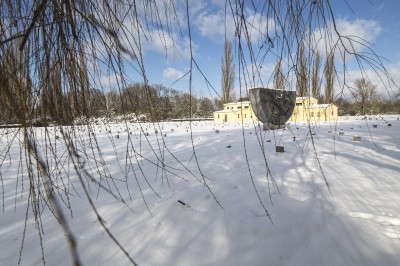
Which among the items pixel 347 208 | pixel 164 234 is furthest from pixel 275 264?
pixel 347 208

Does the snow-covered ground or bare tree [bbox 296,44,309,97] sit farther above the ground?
bare tree [bbox 296,44,309,97]

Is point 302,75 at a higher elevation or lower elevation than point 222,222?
higher

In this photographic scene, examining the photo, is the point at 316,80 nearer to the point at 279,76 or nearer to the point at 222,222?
the point at 279,76

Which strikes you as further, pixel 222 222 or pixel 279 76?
pixel 222 222

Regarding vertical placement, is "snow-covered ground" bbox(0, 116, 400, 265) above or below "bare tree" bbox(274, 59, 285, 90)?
below

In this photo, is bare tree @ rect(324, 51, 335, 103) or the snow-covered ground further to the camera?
the snow-covered ground

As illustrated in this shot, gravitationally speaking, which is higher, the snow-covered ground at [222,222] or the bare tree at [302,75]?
the bare tree at [302,75]

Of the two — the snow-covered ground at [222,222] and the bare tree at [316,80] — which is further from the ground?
the bare tree at [316,80]

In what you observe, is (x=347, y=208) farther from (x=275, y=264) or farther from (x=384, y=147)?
(x=384, y=147)

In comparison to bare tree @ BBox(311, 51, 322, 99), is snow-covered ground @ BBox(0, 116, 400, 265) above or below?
below

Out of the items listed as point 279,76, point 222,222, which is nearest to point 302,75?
point 279,76

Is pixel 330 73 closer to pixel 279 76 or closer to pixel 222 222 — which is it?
pixel 279 76

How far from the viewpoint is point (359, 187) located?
226cm

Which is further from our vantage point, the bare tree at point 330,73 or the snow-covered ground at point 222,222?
the snow-covered ground at point 222,222
